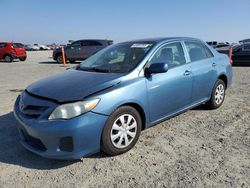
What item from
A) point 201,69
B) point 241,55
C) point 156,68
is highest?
point 156,68

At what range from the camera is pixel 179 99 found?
15.2ft

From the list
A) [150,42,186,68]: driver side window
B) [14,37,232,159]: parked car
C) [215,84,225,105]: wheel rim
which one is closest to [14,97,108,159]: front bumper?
[14,37,232,159]: parked car

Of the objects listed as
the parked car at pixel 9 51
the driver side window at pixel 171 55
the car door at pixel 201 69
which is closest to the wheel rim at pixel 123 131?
the driver side window at pixel 171 55

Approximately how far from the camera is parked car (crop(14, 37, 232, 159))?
335 centimetres

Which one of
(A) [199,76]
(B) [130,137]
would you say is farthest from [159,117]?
(A) [199,76]

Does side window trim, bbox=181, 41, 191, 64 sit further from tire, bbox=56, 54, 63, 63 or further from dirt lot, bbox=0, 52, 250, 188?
tire, bbox=56, 54, 63, 63

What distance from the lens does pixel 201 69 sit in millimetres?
5141

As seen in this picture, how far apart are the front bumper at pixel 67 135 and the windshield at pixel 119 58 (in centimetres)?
109

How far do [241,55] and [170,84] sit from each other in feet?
38.7

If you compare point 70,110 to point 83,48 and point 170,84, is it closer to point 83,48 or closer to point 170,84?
point 170,84

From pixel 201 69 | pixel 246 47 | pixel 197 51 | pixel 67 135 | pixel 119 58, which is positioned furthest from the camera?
pixel 246 47

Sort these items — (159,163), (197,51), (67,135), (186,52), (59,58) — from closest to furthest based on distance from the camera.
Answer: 1. (67,135)
2. (159,163)
3. (186,52)
4. (197,51)
5. (59,58)

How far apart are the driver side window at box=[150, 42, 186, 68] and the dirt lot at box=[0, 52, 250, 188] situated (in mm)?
1107

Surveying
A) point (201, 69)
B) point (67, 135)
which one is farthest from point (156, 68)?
point (67, 135)
